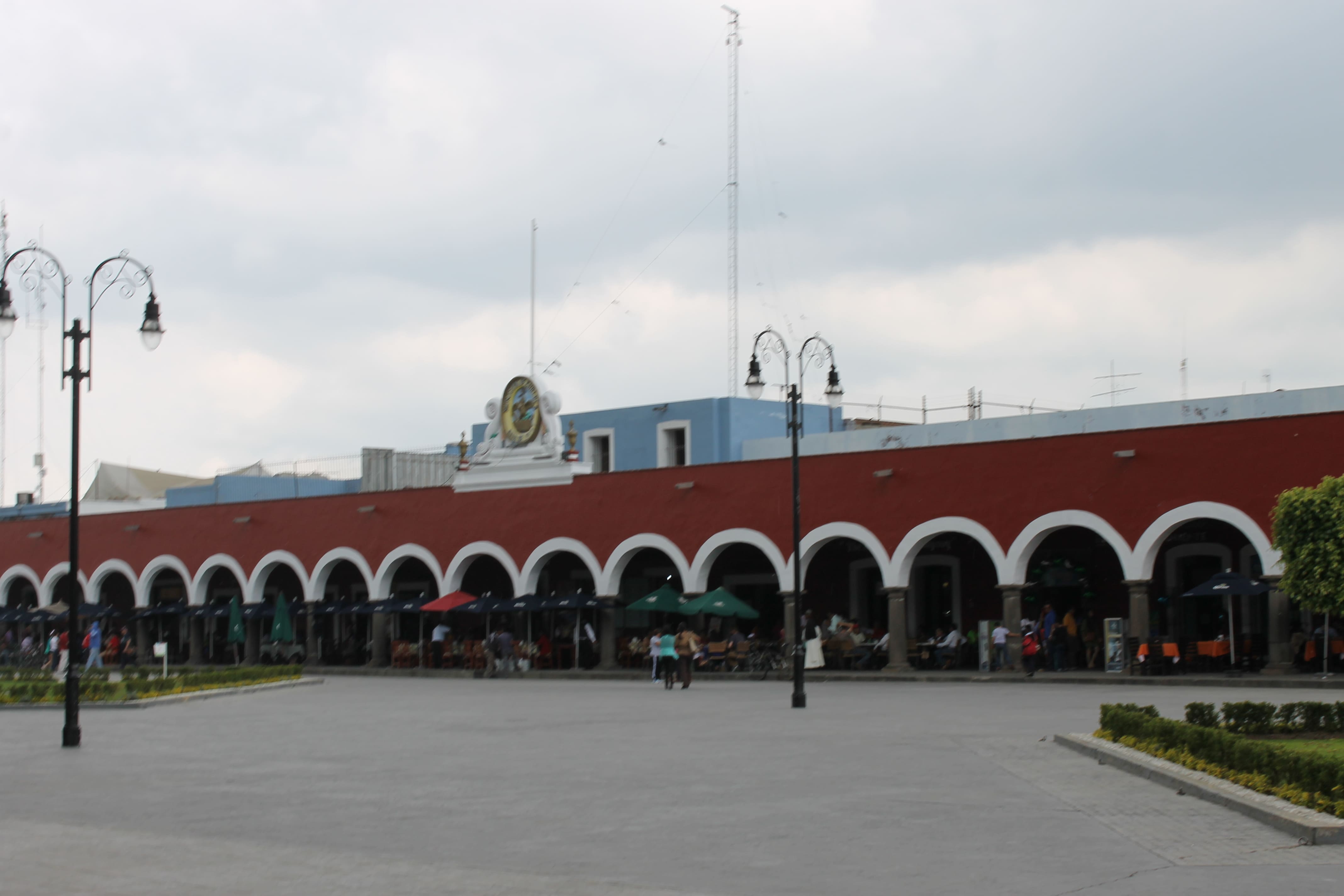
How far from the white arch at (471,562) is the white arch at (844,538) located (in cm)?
740

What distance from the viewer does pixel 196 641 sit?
40688mm

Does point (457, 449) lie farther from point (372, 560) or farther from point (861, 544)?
point (861, 544)

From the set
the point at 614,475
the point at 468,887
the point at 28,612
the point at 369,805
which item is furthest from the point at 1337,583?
the point at 28,612

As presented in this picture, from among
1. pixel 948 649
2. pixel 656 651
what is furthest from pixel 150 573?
pixel 948 649

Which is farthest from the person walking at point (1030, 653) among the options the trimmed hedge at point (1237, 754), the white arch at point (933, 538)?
the trimmed hedge at point (1237, 754)

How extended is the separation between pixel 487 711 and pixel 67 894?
1301cm

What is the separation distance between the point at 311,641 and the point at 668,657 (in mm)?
15600

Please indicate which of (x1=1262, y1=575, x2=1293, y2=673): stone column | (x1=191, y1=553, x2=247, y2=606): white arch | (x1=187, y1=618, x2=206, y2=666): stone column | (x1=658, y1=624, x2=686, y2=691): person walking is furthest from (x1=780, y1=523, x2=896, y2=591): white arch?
(x1=187, y1=618, x2=206, y2=666): stone column

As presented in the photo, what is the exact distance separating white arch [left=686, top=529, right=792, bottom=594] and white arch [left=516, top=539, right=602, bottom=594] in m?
2.65

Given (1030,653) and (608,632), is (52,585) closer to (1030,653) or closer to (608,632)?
(608,632)

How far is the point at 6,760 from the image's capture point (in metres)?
14.1

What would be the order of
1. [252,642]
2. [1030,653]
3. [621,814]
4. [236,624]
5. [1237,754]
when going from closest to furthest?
1. [621,814]
2. [1237,754]
3. [1030,653]
4. [236,624]
5. [252,642]

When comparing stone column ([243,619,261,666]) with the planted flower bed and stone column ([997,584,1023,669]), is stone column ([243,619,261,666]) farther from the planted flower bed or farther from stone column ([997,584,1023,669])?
stone column ([997,584,1023,669])

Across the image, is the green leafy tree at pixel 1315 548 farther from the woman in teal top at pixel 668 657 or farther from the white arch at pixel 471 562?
the white arch at pixel 471 562
